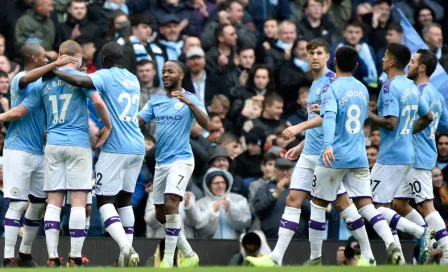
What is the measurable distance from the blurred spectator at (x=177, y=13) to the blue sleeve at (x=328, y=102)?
7702 mm

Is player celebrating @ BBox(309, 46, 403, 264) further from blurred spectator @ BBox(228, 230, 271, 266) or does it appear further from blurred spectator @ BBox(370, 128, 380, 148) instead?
blurred spectator @ BBox(370, 128, 380, 148)

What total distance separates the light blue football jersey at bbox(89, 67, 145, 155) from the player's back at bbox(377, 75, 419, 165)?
3.19 metres

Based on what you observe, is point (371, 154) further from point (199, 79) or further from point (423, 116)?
point (423, 116)

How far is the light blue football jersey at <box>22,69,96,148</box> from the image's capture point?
1538 cm

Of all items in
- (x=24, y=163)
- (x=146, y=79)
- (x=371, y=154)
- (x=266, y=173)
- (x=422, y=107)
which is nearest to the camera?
(x=24, y=163)

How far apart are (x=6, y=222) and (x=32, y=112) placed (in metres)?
1.41

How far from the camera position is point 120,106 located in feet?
52.0

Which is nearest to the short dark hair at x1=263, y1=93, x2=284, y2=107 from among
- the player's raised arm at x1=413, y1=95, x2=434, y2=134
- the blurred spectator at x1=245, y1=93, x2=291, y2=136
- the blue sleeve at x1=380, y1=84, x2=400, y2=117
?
the blurred spectator at x1=245, y1=93, x2=291, y2=136

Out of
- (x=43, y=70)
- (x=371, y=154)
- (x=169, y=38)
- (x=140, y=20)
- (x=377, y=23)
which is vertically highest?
(x=377, y=23)

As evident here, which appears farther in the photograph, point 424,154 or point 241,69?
point 241,69

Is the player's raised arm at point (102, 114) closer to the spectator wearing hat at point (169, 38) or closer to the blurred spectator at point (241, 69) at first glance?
the spectator wearing hat at point (169, 38)

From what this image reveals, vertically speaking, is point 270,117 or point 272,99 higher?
point 272,99

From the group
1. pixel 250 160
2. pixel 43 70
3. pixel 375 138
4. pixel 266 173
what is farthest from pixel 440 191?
pixel 43 70

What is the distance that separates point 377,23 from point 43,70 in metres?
11.4
